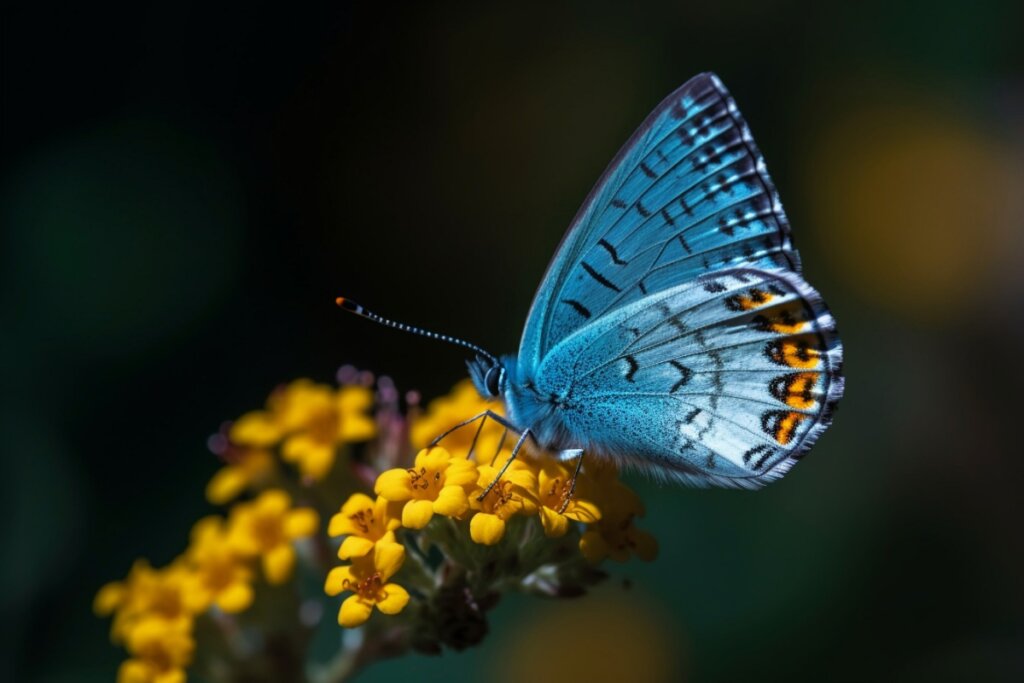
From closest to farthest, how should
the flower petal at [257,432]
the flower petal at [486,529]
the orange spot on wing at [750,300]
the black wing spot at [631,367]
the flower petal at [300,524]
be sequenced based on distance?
the flower petal at [486,529]
the orange spot on wing at [750,300]
the black wing spot at [631,367]
the flower petal at [300,524]
the flower petal at [257,432]

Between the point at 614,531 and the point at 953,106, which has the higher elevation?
the point at 614,531

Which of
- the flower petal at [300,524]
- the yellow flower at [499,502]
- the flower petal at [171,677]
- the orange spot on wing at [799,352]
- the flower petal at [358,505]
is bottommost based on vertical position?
the orange spot on wing at [799,352]

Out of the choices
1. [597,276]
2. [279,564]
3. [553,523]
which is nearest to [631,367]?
[597,276]

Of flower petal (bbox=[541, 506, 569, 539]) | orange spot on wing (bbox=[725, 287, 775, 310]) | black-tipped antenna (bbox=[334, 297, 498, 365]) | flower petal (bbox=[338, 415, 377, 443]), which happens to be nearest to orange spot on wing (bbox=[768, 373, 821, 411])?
orange spot on wing (bbox=[725, 287, 775, 310])

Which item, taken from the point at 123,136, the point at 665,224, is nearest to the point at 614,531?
the point at 665,224

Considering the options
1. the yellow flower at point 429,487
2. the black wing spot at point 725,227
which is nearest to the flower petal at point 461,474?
the yellow flower at point 429,487

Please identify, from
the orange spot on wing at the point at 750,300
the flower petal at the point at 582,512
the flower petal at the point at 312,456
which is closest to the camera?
the flower petal at the point at 582,512

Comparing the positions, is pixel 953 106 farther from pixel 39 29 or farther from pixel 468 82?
pixel 39 29

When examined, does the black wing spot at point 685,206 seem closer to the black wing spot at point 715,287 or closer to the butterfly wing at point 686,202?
the butterfly wing at point 686,202
